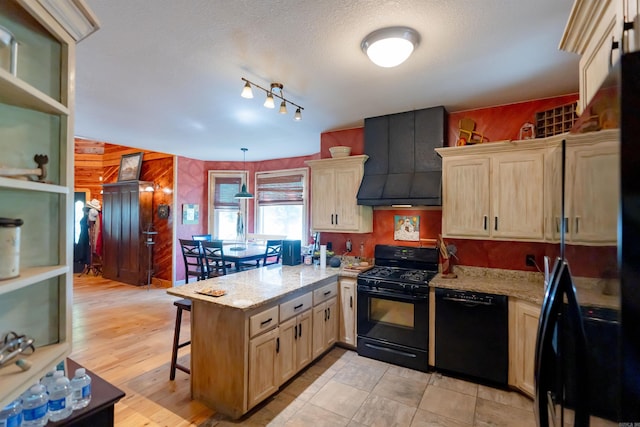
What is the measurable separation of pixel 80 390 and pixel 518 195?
337cm

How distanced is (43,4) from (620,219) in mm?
1691

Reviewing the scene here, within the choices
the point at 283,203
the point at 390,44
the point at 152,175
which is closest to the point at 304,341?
the point at 390,44

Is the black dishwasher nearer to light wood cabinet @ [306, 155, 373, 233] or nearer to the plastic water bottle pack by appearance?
light wood cabinet @ [306, 155, 373, 233]

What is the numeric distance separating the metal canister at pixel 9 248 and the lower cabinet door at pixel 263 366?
158cm

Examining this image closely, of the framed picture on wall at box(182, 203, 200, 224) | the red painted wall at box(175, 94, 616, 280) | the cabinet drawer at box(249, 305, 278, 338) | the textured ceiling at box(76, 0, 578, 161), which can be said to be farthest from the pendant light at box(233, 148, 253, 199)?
the cabinet drawer at box(249, 305, 278, 338)

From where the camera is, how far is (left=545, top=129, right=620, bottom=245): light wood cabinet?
594mm

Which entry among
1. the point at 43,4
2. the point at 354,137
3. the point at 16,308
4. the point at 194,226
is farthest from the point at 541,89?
the point at 194,226

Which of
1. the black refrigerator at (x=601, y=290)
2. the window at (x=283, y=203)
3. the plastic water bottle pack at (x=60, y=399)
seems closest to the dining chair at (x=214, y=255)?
the window at (x=283, y=203)

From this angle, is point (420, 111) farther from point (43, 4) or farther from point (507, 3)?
point (43, 4)

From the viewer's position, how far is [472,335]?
2.71m

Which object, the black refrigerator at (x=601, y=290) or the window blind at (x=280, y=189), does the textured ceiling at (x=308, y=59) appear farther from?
the window blind at (x=280, y=189)

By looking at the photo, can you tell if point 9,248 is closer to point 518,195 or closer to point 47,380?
point 47,380

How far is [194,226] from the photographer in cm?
652

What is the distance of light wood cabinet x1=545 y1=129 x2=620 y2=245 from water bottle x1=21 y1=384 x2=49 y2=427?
174 centimetres
